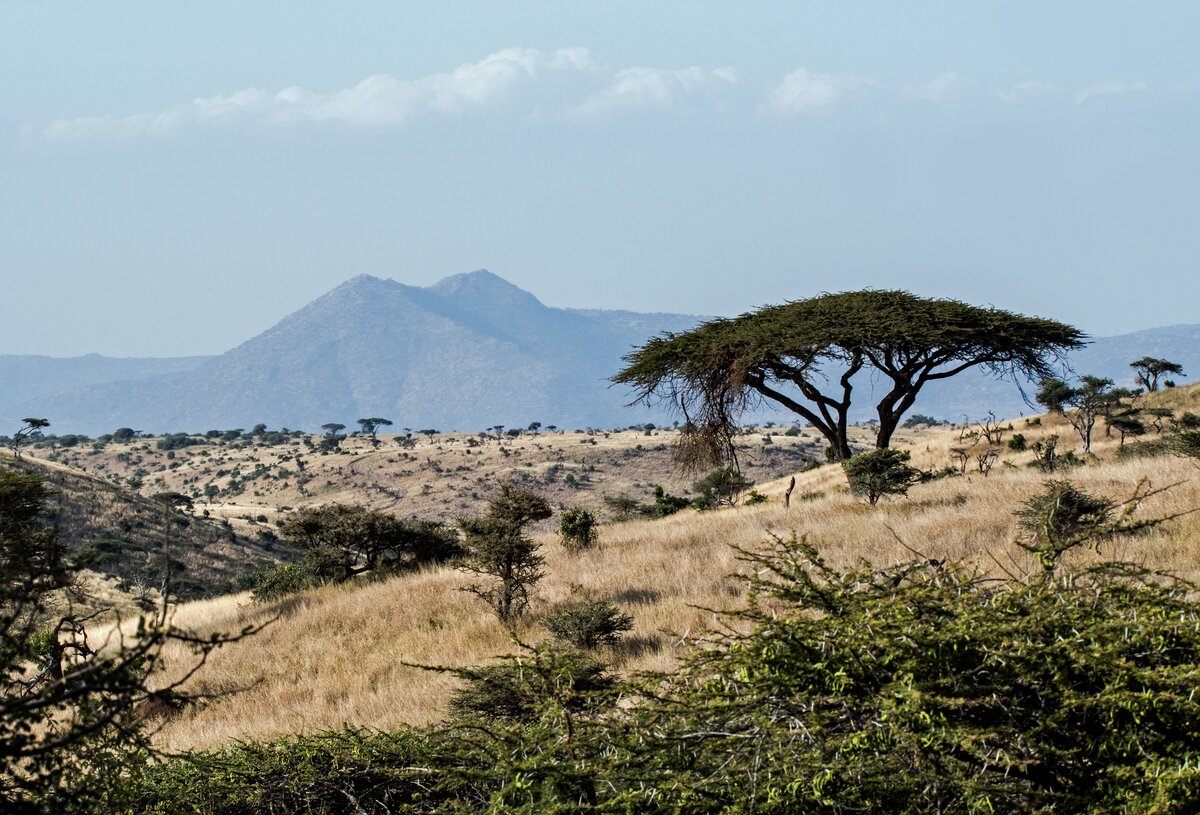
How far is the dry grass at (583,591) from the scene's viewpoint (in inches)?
464

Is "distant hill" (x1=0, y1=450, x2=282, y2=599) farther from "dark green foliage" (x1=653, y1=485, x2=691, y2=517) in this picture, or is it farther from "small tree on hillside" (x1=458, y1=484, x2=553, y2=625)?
"small tree on hillside" (x1=458, y1=484, x2=553, y2=625)

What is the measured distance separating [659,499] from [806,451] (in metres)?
72.5

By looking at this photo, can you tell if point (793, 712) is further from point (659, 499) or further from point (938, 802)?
point (659, 499)

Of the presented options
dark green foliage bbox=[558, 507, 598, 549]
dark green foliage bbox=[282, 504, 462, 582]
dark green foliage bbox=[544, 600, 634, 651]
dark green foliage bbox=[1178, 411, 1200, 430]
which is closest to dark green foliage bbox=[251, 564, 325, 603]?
dark green foliage bbox=[282, 504, 462, 582]

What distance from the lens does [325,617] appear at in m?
18.2

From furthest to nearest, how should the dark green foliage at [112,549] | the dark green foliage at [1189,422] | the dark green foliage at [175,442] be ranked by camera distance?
the dark green foliage at [175,442] < the dark green foliage at [112,549] < the dark green foliage at [1189,422]

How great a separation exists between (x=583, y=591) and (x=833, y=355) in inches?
677

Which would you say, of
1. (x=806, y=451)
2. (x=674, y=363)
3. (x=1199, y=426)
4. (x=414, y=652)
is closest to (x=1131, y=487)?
(x=414, y=652)

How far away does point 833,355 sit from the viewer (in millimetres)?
31281

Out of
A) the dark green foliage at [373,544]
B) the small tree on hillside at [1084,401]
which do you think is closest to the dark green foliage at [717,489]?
the small tree on hillside at [1084,401]

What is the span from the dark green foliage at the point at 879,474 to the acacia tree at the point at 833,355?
543 cm

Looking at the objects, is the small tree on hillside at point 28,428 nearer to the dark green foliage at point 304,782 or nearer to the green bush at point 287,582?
the green bush at point 287,582

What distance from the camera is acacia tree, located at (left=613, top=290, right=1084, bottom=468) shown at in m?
30.3

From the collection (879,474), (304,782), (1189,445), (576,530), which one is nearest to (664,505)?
(879,474)
